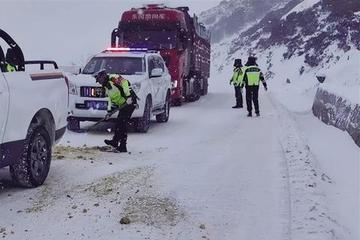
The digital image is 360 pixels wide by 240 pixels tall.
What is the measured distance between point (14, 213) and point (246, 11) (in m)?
86.0

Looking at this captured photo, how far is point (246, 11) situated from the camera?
8881 cm

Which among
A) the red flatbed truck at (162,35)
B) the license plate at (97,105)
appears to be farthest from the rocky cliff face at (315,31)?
the license plate at (97,105)

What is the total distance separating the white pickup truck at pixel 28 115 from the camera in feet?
19.1

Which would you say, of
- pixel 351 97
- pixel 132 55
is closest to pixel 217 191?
pixel 351 97

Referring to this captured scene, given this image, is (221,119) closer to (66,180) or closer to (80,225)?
(66,180)

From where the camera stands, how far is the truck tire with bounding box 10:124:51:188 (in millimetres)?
6361

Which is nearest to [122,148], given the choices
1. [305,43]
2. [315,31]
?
[305,43]

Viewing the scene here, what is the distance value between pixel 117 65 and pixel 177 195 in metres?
7.13

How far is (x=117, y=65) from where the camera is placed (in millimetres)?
13055

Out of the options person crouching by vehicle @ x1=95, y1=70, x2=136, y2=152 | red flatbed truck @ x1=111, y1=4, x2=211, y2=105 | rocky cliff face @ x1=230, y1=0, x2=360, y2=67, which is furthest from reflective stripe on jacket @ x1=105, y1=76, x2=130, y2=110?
rocky cliff face @ x1=230, y1=0, x2=360, y2=67

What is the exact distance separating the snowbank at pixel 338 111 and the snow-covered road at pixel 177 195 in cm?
90

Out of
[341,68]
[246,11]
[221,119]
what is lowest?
[221,119]

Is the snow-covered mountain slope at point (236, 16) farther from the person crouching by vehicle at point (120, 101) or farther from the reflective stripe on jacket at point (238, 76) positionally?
the person crouching by vehicle at point (120, 101)

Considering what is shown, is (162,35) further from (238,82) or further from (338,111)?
(338,111)
